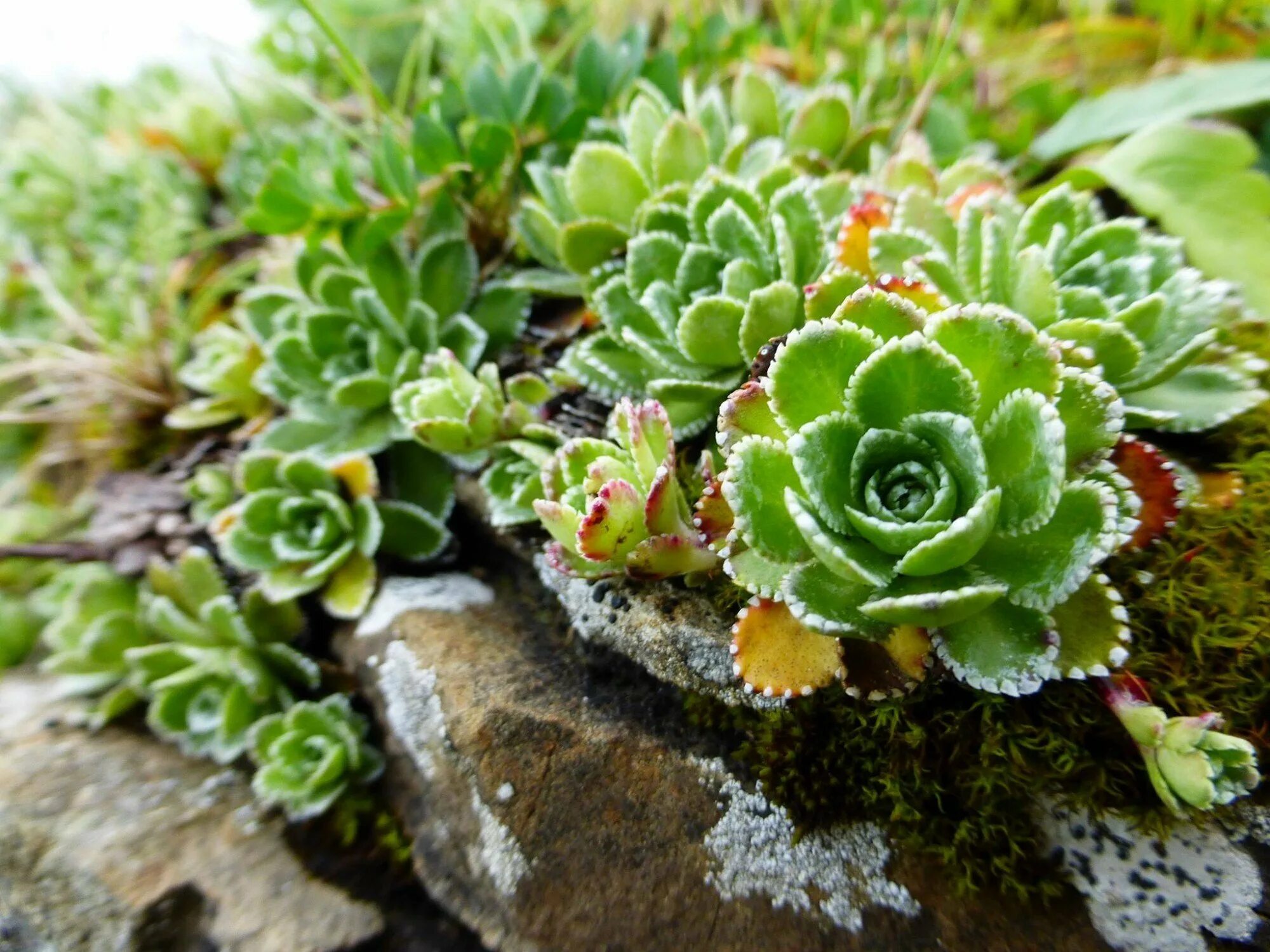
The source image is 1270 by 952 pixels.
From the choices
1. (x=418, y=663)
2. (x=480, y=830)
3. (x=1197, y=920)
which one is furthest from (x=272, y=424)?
(x=1197, y=920)

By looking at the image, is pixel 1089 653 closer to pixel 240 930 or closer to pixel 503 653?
pixel 503 653

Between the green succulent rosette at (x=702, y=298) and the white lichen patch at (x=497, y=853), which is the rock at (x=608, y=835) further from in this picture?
the green succulent rosette at (x=702, y=298)

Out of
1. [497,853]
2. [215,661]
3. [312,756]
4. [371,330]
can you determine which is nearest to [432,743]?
[497,853]

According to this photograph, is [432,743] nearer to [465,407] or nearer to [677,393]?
[465,407]

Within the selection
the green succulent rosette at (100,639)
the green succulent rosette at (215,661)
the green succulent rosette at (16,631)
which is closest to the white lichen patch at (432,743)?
the green succulent rosette at (215,661)

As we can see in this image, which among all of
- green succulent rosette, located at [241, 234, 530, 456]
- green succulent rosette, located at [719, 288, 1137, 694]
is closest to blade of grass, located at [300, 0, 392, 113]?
green succulent rosette, located at [241, 234, 530, 456]

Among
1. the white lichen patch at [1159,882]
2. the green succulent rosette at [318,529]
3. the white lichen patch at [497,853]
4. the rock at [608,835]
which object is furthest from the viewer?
the green succulent rosette at [318,529]
